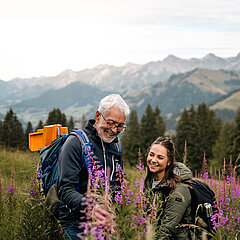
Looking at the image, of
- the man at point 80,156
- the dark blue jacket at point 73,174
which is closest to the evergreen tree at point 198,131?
the man at point 80,156

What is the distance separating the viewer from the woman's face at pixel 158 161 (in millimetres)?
4465

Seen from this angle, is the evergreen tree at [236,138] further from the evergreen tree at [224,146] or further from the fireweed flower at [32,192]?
the fireweed flower at [32,192]

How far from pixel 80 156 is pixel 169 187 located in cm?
131

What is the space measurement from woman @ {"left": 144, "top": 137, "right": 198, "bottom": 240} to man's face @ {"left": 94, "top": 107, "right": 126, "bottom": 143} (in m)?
0.78

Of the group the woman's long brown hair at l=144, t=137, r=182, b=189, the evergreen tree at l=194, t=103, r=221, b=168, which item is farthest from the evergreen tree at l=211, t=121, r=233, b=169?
the woman's long brown hair at l=144, t=137, r=182, b=189

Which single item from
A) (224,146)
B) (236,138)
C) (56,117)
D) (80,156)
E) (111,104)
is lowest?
(224,146)

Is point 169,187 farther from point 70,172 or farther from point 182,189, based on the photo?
point 70,172

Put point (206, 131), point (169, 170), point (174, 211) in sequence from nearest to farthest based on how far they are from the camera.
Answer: point (174, 211)
point (169, 170)
point (206, 131)

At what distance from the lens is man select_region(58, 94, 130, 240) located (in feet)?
11.8

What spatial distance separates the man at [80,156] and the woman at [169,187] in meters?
0.60

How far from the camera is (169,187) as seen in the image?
4.20 metres

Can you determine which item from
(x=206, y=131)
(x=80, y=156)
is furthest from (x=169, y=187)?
(x=206, y=131)

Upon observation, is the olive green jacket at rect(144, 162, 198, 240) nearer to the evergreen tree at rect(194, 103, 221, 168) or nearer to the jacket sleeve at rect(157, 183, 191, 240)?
the jacket sleeve at rect(157, 183, 191, 240)

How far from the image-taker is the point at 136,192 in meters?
3.37
